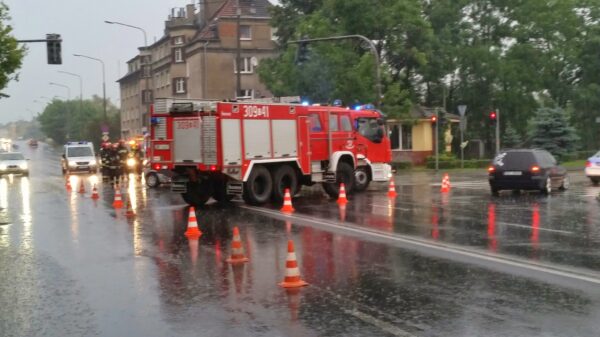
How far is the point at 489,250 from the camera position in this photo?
11.1 meters

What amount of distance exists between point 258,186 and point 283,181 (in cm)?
101

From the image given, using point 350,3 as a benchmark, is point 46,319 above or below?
below

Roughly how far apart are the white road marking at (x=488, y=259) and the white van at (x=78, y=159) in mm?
29780

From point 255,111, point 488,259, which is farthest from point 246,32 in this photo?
point 488,259

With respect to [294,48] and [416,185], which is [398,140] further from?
[416,185]

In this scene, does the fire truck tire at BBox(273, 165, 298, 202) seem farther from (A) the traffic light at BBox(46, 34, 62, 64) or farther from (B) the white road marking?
(A) the traffic light at BBox(46, 34, 62, 64)

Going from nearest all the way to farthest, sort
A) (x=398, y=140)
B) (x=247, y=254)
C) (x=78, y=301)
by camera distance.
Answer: (x=78, y=301) < (x=247, y=254) < (x=398, y=140)

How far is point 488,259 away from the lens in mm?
10273

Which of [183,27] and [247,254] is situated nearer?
[247,254]

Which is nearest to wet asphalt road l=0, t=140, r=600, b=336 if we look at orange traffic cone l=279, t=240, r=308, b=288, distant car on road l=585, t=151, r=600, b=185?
orange traffic cone l=279, t=240, r=308, b=288

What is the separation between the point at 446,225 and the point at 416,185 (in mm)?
13926

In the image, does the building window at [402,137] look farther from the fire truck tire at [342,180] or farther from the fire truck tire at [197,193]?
the fire truck tire at [197,193]

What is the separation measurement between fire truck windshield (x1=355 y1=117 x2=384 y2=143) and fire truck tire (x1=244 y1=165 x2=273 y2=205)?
4511 millimetres

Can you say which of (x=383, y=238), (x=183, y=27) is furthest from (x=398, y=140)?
(x=383, y=238)
